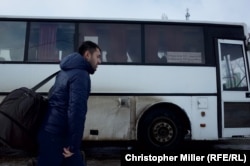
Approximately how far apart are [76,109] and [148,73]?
4693 mm

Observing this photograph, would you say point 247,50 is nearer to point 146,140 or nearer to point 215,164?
point 146,140

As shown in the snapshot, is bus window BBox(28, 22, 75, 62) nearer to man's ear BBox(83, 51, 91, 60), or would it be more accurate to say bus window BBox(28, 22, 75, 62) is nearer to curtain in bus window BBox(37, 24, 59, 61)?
curtain in bus window BBox(37, 24, 59, 61)

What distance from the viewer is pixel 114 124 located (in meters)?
7.41

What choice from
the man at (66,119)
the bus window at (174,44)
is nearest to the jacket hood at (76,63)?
the man at (66,119)

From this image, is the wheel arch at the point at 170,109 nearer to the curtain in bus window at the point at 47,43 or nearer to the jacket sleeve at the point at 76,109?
the curtain in bus window at the point at 47,43

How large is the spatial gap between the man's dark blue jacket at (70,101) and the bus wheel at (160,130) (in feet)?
14.1

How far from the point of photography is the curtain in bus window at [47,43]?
294 inches

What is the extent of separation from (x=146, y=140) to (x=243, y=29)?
350cm

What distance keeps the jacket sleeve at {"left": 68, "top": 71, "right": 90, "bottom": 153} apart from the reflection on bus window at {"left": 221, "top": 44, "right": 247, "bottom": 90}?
538cm

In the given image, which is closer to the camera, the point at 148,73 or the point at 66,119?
the point at 66,119

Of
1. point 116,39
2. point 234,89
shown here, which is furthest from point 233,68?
point 116,39

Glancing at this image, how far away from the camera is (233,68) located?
786cm
